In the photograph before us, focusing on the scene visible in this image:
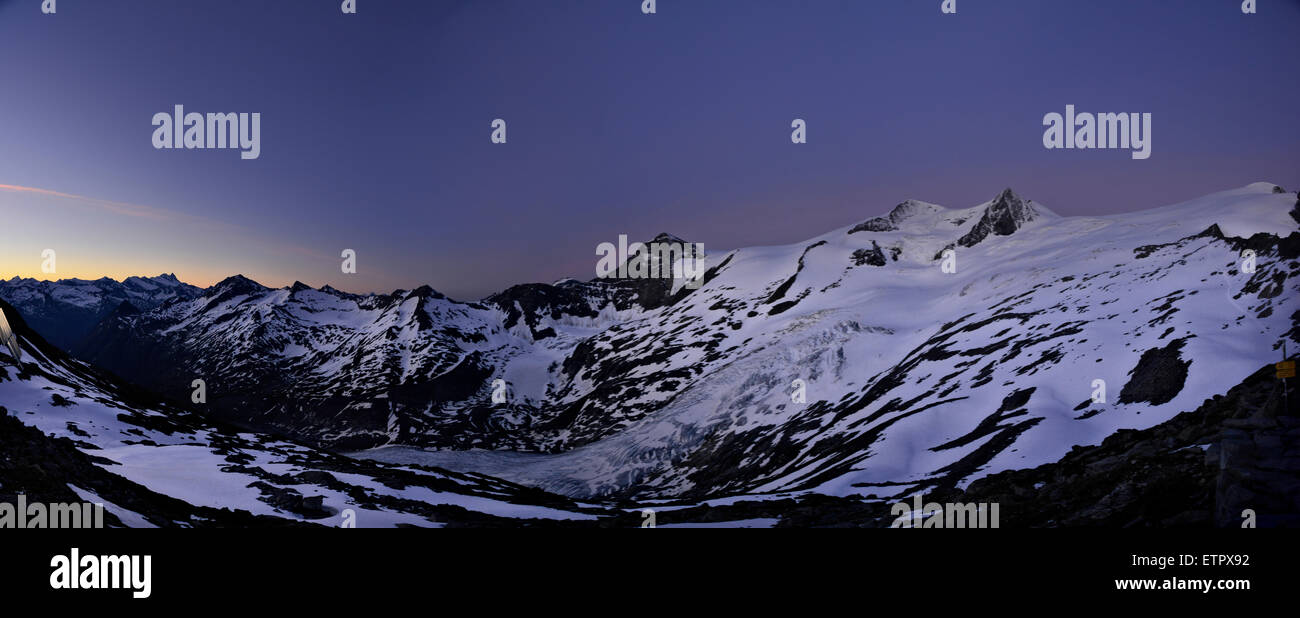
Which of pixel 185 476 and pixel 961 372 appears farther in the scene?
pixel 961 372

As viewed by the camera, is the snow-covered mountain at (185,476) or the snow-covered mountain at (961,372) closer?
the snow-covered mountain at (185,476)

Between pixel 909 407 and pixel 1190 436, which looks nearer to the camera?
pixel 1190 436

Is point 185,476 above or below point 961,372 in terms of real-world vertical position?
below

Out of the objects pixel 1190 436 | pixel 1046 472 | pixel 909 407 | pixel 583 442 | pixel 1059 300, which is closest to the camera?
pixel 1190 436

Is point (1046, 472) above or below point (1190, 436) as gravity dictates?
below

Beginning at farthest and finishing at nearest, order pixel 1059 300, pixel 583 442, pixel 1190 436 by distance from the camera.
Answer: pixel 583 442, pixel 1059 300, pixel 1190 436

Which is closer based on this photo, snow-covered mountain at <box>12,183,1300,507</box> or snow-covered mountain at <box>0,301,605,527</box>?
snow-covered mountain at <box>0,301,605,527</box>
